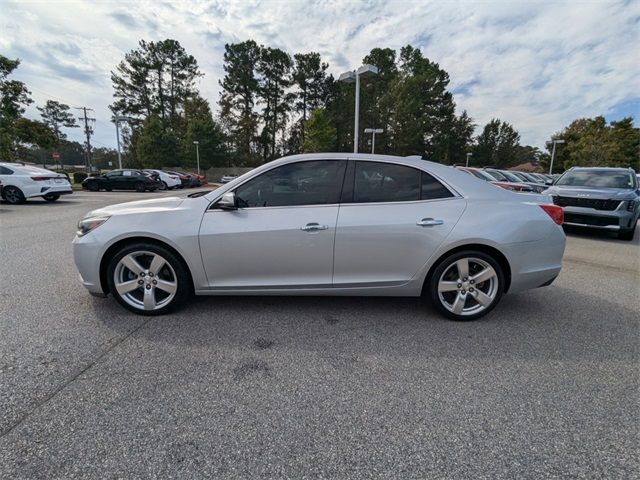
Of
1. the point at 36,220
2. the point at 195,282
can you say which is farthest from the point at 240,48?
the point at 195,282

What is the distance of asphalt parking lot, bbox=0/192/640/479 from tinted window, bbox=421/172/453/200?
1219 millimetres

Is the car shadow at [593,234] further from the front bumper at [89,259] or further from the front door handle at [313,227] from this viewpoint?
the front bumper at [89,259]

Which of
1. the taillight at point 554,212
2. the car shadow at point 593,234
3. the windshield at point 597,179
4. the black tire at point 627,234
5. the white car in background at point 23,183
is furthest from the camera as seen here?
the white car in background at point 23,183

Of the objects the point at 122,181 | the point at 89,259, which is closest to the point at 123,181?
the point at 122,181

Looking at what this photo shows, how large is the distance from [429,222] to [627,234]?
7791 mm

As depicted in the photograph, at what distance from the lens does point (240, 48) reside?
160 feet

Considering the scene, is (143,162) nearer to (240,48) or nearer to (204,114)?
(204,114)

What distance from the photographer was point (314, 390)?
223cm

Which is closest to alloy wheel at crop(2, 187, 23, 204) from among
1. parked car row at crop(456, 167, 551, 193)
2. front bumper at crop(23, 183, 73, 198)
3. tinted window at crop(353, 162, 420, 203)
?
front bumper at crop(23, 183, 73, 198)

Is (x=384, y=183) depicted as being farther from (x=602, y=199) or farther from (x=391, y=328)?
(x=602, y=199)

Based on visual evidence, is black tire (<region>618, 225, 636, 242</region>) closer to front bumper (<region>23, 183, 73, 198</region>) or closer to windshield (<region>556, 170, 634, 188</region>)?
windshield (<region>556, 170, 634, 188</region>)

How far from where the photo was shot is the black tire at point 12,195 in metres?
11.4

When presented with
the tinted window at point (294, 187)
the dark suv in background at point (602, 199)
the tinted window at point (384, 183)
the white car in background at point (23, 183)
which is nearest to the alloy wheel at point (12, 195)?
the white car in background at point (23, 183)

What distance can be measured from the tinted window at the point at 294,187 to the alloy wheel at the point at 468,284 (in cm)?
134
